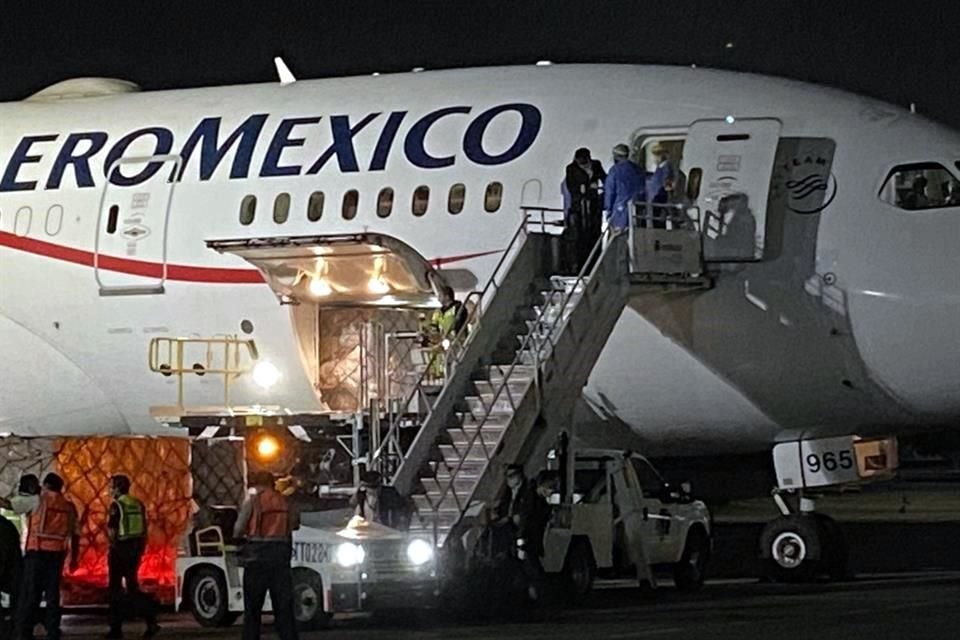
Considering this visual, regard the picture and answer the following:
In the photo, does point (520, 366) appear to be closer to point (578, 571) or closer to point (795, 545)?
point (578, 571)

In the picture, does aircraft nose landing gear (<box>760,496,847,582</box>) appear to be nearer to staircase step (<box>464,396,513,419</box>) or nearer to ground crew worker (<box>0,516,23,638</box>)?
staircase step (<box>464,396,513,419</box>)

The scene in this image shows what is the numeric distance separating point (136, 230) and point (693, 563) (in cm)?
826

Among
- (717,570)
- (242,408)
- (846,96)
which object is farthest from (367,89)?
(717,570)

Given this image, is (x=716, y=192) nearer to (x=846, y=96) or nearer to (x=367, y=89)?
(x=846, y=96)

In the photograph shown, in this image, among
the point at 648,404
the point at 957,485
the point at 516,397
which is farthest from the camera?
the point at 957,485

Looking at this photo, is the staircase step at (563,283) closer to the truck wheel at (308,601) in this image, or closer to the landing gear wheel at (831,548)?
the truck wheel at (308,601)

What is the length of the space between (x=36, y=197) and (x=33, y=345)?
6.49ft

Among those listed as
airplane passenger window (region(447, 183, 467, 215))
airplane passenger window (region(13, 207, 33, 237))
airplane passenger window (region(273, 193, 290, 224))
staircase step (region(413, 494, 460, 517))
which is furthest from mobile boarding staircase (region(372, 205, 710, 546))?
airplane passenger window (region(13, 207, 33, 237))

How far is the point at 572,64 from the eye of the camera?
2675 cm

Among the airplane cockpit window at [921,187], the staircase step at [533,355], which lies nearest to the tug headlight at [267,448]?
the staircase step at [533,355]

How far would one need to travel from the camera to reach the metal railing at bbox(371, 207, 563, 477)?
23.6 m

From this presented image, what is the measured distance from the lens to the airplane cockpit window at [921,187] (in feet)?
77.8

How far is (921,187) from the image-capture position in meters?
23.8

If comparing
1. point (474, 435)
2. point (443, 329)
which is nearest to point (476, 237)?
point (443, 329)
